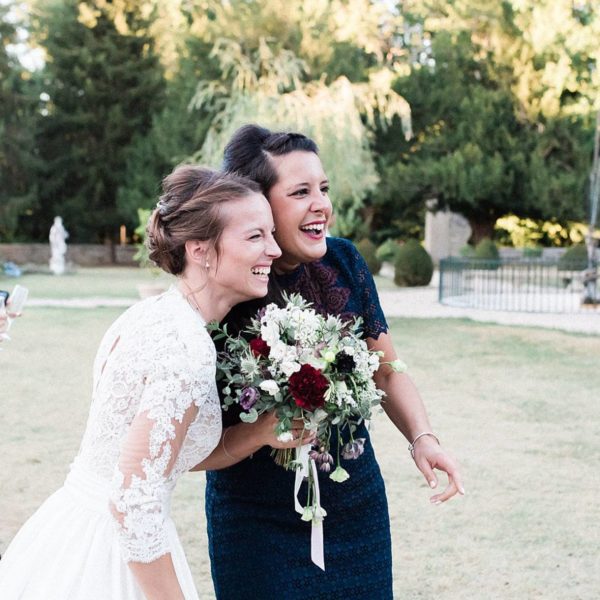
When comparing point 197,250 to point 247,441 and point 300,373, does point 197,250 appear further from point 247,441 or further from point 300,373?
point 247,441

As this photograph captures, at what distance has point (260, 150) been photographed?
98.7 inches

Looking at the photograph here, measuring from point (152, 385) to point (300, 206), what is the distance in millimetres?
767

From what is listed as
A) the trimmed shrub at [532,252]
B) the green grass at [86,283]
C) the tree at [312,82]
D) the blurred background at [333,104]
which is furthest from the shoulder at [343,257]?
the trimmed shrub at [532,252]

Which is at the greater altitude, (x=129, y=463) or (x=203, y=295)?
(x=203, y=295)

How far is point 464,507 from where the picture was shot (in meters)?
6.01

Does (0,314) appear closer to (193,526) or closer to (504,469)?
(193,526)

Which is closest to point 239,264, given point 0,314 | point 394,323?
point 0,314

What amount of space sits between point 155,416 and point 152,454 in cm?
8

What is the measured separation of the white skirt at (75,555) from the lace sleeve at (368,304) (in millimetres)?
877

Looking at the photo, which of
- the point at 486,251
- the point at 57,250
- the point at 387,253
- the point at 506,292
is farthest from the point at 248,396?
the point at 57,250

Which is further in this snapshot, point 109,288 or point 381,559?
point 109,288

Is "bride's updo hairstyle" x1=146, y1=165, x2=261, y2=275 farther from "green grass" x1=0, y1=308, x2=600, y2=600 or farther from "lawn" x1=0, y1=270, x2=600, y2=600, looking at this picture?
"green grass" x1=0, y1=308, x2=600, y2=600

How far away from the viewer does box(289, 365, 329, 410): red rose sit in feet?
6.64

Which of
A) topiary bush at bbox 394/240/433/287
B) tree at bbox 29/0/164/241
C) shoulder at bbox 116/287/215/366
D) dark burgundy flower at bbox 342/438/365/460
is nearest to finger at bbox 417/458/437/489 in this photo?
dark burgundy flower at bbox 342/438/365/460
